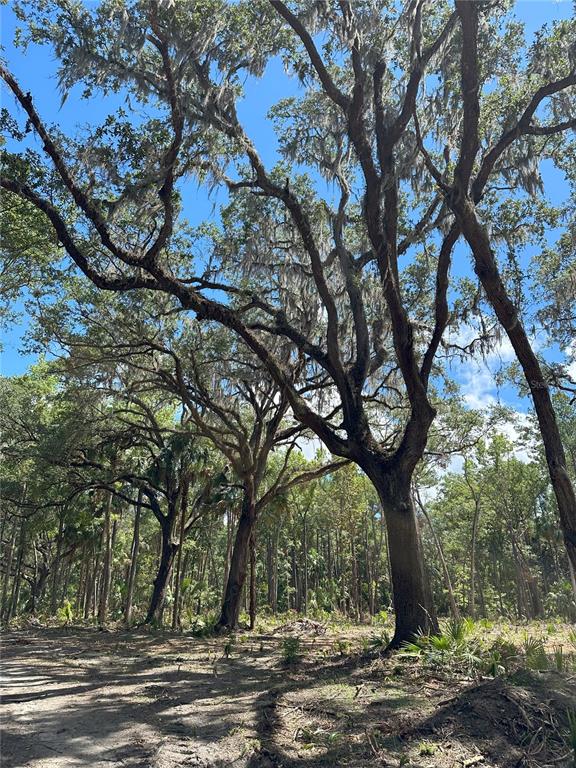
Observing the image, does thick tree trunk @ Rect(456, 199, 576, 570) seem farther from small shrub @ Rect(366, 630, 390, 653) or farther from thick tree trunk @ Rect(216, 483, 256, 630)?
thick tree trunk @ Rect(216, 483, 256, 630)

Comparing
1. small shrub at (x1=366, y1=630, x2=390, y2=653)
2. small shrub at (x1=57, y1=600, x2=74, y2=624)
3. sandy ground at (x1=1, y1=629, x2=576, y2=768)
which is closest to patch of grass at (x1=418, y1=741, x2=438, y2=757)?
sandy ground at (x1=1, y1=629, x2=576, y2=768)

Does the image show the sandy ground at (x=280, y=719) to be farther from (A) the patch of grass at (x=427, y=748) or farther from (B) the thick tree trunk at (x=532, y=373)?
(B) the thick tree trunk at (x=532, y=373)

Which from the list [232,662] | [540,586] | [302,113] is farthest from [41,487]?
[540,586]

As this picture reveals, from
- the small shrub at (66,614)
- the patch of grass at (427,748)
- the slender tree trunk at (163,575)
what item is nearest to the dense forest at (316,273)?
the patch of grass at (427,748)

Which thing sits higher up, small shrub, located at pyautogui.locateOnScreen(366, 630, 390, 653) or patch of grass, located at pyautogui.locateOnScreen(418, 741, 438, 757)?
small shrub, located at pyautogui.locateOnScreen(366, 630, 390, 653)

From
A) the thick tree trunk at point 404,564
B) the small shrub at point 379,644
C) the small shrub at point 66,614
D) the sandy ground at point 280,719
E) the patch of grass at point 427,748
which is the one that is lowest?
the patch of grass at point 427,748

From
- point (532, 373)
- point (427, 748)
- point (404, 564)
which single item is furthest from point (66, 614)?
point (532, 373)

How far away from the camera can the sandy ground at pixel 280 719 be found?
12.1ft

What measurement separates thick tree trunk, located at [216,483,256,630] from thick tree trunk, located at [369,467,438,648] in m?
6.28

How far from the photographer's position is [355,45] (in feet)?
25.2

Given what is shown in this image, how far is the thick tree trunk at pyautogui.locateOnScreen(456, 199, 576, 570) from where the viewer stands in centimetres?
565

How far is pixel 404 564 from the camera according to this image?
7805 mm

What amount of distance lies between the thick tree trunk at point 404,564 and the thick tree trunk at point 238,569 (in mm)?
6279

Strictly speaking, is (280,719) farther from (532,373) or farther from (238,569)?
(238,569)
